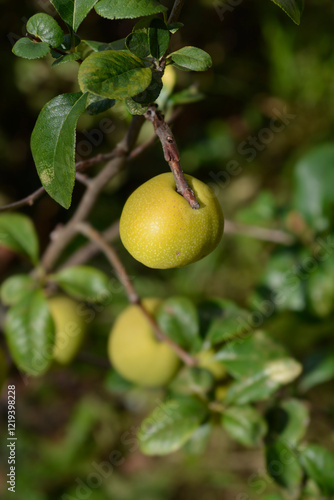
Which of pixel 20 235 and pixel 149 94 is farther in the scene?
pixel 20 235

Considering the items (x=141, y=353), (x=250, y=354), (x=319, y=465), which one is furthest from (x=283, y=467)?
(x=141, y=353)

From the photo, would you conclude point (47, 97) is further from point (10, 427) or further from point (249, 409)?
point (249, 409)

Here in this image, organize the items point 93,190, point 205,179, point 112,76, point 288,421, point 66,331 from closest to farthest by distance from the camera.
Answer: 1. point 112,76
2. point 93,190
3. point 288,421
4. point 66,331
5. point 205,179

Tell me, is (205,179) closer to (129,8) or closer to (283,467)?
(283,467)

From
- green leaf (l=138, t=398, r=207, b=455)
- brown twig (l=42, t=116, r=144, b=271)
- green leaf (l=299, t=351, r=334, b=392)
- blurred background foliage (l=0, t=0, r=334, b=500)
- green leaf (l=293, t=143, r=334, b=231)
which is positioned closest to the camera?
brown twig (l=42, t=116, r=144, b=271)

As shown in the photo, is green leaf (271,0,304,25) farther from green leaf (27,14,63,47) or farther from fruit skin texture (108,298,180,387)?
fruit skin texture (108,298,180,387)

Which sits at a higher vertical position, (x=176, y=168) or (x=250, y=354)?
A: (x=176, y=168)

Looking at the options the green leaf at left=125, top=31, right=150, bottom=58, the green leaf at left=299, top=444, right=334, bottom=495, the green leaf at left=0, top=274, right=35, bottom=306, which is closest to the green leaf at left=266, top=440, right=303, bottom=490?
the green leaf at left=299, top=444, right=334, bottom=495

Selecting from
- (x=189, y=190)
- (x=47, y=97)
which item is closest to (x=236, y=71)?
(x=47, y=97)
